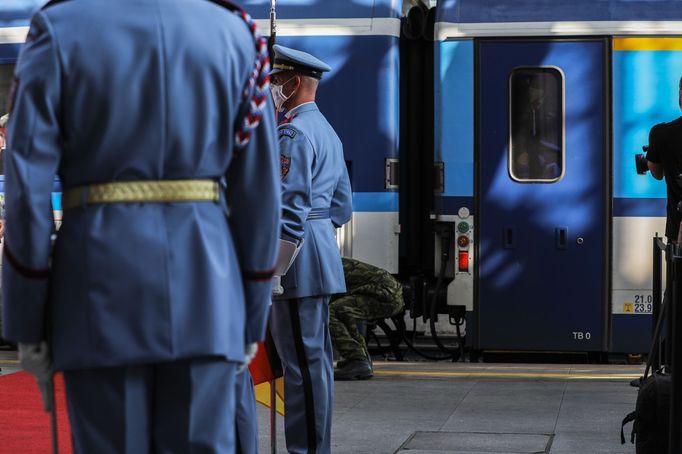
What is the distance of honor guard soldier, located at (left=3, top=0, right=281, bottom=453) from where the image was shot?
2.88 m

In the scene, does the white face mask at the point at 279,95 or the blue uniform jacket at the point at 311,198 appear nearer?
the blue uniform jacket at the point at 311,198

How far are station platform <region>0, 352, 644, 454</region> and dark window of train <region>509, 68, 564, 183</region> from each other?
1.45m

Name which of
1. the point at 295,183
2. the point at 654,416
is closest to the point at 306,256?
the point at 295,183

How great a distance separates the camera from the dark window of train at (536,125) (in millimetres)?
9594

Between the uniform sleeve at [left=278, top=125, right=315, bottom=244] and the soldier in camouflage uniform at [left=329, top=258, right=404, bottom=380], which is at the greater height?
the uniform sleeve at [left=278, top=125, right=315, bottom=244]

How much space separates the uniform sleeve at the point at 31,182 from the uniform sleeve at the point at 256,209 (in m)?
0.45

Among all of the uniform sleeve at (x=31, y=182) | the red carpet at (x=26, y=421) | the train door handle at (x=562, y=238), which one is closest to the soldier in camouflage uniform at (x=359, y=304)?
the train door handle at (x=562, y=238)

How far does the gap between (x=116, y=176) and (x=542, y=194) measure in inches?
273

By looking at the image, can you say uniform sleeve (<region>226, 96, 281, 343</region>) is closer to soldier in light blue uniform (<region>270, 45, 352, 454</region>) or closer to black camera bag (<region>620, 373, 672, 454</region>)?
soldier in light blue uniform (<region>270, 45, 352, 454</region>)

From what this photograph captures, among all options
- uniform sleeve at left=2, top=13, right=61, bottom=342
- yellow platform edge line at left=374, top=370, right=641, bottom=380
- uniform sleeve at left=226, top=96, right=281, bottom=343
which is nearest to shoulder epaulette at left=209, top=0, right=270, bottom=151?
uniform sleeve at left=226, top=96, right=281, bottom=343

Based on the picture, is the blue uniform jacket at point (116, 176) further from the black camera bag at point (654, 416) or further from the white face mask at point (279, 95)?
the white face mask at point (279, 95)

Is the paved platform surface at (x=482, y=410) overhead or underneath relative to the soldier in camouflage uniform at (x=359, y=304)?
underneath

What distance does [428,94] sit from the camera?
10328 mm

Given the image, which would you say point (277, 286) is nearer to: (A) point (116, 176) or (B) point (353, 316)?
(A) point (116, 176)
